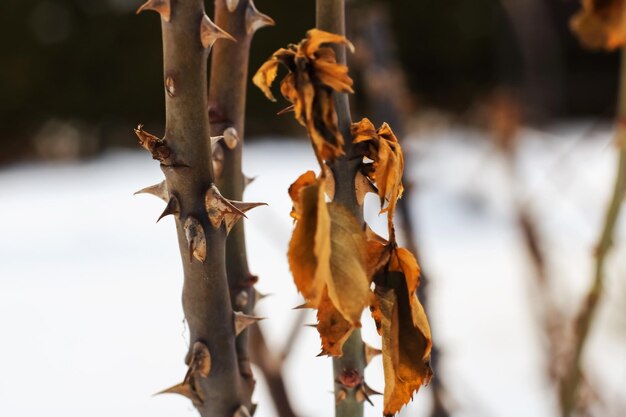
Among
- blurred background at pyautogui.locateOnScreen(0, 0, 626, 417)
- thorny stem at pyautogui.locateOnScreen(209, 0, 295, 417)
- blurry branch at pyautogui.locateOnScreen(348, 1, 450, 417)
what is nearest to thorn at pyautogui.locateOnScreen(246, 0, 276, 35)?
thorny stem at pyautogui.locateOnScreen(209, 0, 295, 417)

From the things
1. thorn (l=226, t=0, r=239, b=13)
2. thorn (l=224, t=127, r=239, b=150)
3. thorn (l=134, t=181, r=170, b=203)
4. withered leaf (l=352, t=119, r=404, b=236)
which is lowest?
thorn (l=134, t=181, r=170, b=203)

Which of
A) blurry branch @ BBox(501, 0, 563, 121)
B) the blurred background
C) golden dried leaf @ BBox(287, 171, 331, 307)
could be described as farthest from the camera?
blurry branch @ BBox(501, 0, 563, 121)

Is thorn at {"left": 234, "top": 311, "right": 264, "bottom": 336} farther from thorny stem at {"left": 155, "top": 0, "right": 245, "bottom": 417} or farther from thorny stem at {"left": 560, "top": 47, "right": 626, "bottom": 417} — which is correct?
thorny stem at {"left": 560, "top": 47, "right": 626, "bottom": 417}

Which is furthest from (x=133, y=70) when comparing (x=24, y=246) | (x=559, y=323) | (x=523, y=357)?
(x=559, y=323)

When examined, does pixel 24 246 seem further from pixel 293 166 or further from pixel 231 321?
pixel 231 321

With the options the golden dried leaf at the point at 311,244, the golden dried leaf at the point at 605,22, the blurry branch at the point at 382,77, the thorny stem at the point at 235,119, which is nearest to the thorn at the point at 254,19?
the thorny stem at the point at 235,119

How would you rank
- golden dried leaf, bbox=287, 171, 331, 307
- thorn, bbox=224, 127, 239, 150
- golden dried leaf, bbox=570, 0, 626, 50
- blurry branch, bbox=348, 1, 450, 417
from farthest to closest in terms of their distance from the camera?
blurry branch, bbox=348, 1, 450, 417 → golden dried leaf, bbox=570, 0, 626, 50 → thorn, bbox=224, 127, 239, 150 → golden dried leaf, bbox=287, 171, 331, 307

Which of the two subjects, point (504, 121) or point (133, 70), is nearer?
point (504, 121)
